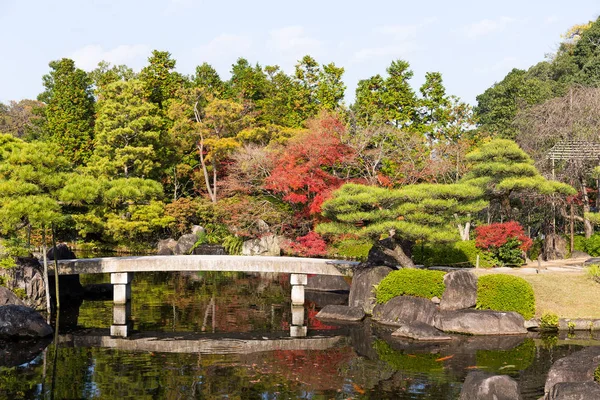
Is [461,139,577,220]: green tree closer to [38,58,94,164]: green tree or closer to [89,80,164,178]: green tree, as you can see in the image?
[89,80,164,178]: green tree

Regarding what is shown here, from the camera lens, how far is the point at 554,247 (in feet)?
115

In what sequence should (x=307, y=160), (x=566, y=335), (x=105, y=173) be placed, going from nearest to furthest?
(x=566, y=335), (x=307, y=160), (x=105, y=173)

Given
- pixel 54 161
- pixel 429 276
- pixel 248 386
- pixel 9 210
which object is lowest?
pixel 248 386

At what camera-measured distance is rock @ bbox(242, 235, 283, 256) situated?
137 feet

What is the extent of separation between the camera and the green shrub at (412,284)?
24.1m

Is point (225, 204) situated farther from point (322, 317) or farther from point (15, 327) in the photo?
point (15, 327)

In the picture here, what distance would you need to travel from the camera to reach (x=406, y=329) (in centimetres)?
2194

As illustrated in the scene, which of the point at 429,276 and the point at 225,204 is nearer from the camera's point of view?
→ the point at 429,276

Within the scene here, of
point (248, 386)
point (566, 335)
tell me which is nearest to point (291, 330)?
point (248, 386)

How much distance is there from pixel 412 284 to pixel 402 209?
103 inches

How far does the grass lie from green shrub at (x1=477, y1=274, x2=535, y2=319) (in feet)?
2.22

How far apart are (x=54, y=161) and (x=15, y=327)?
19.7ft

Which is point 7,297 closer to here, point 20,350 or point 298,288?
point 20,350

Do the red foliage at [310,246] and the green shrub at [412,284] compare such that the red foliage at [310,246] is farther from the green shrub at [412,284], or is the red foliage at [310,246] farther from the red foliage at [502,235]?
the green shrub at [412,284]
